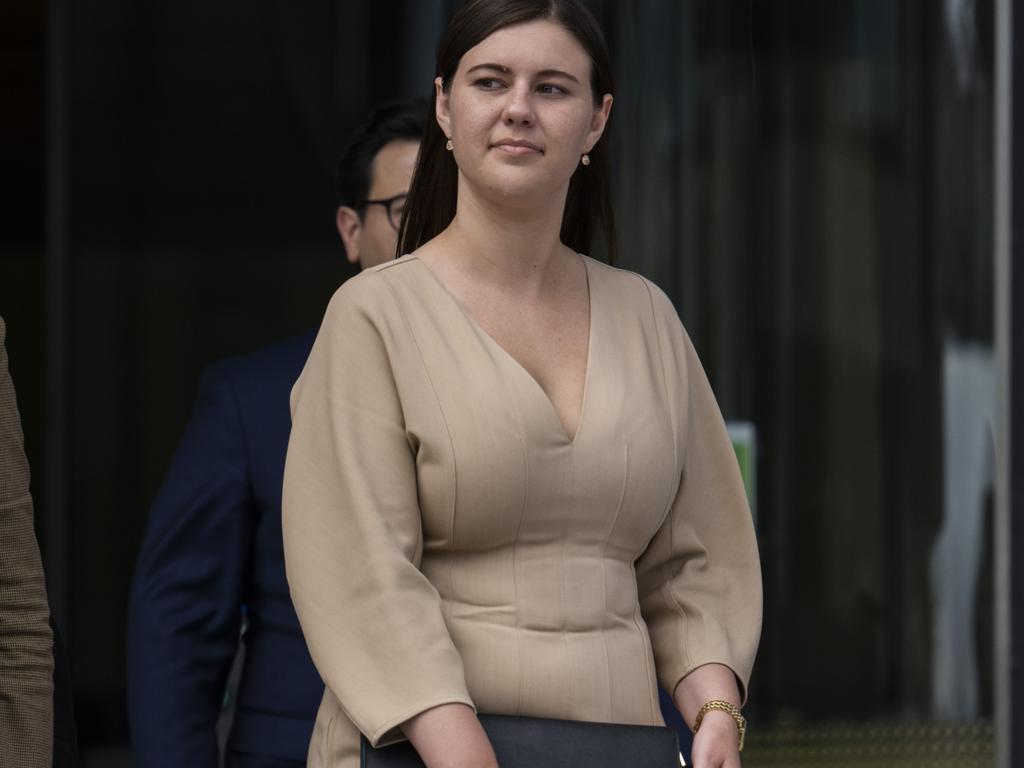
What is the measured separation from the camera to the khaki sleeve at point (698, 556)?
2432 millimetres

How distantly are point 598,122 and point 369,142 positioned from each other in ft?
4.38

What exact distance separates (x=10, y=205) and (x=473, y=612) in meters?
4.02

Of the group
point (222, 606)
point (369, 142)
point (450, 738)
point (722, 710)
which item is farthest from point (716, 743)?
point (369, 142)

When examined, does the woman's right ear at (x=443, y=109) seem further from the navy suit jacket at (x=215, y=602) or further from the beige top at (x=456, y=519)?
the navy suit jacket at (x=215, y=602)

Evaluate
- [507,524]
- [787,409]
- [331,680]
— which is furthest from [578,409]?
[787,409]

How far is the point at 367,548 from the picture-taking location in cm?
220

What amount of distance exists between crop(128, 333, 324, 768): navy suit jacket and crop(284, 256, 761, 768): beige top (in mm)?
915

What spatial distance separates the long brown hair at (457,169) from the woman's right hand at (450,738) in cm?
67

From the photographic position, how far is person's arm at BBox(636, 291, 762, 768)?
7.92 ft

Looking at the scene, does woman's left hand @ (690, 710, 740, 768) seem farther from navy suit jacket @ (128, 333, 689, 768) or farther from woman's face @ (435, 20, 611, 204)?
navy suit jacket @ (128, 333, 689, 768)

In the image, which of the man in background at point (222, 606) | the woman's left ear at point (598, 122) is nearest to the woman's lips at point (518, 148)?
the woman's left ear at point (598, 122)

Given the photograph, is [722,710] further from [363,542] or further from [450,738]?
[363,542]

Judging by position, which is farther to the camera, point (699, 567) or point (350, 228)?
point (350, 228)

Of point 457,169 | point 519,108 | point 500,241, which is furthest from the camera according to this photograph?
point 457,169
